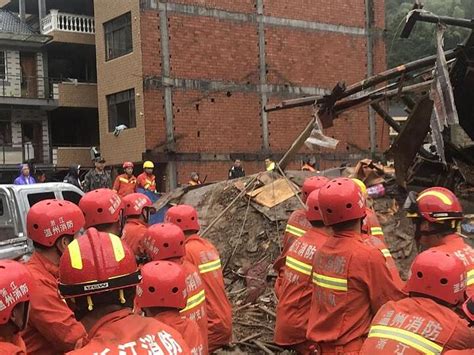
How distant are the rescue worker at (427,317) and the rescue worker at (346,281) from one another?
59 cm

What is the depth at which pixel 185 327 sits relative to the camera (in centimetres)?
314

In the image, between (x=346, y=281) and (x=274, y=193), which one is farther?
(x=274, y=193)

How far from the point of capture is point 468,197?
8984 millimetres

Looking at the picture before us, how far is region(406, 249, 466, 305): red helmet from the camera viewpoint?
277 cm

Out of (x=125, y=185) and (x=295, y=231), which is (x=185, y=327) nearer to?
(x=295, y=231)

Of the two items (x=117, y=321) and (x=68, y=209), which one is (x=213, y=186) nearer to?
(x=68, y=209)

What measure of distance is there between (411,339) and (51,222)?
2.32 m

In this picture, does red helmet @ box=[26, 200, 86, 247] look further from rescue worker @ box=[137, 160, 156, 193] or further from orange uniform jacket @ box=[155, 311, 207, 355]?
→ rescue worker @ box=[137, 160, 156, 193]

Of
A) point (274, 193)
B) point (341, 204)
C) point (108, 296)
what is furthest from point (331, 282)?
point (274, 193)

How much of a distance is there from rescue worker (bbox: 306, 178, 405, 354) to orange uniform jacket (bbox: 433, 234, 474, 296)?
1.62ft

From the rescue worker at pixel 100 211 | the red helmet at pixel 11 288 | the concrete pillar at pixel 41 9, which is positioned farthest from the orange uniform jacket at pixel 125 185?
the concrete pillar at pixel 41 9

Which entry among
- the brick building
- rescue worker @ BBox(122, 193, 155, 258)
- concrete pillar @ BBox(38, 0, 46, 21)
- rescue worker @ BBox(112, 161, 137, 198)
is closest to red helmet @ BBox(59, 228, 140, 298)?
rescue worker @ BBox(122, 193, 155, 258)

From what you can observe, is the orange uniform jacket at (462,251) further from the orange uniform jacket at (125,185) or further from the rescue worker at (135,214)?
the orange uniform jacket at (125,185)

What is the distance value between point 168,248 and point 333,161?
20978 millimetres
